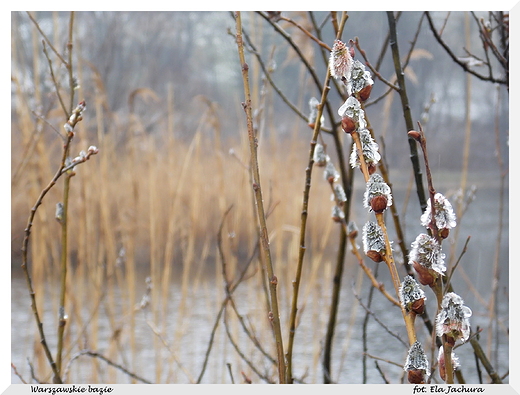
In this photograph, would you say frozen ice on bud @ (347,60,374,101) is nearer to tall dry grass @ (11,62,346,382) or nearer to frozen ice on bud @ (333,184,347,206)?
frozen ice on bud @ (333,184,347,206)

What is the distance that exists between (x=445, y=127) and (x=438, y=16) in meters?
0.28

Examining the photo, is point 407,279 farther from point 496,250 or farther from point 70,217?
point 70,217

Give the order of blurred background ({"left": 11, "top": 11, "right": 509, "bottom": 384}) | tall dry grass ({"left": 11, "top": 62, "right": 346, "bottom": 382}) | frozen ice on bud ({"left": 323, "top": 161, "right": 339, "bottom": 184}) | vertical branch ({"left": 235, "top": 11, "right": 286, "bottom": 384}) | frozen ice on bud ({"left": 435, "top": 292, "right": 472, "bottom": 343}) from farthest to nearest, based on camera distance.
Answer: tall dry grass ({"left": 11, "top": 62, "right": 346, "bottom": 382})
blurred background ({"left": 11, "top": 11, "right": 509, "bottom": 384})
frozen ice on bud ({"left": 323, "top": 161, "right": 339, "bottom": 184})
vertical branch ({"left": 235, "top": 11, "right": 286, "bottom": 384})
frozen ice on bud ({"left": 435, "top": 292, "right": 472, "bottom": 343})

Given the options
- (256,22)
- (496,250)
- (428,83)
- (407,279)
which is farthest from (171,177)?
(407,279)

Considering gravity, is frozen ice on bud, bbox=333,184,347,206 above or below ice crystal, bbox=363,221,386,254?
above

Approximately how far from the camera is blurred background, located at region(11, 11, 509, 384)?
132 cm

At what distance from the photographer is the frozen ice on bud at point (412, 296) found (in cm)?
36

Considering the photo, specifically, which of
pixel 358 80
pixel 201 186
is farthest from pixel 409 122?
pixel 201 186

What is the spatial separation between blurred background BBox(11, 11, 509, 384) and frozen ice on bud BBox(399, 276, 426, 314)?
929mm

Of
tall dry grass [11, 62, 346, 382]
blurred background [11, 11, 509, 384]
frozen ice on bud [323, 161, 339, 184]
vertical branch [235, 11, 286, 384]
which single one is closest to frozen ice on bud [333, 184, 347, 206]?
frozen ice on bud [323, 161, 339, 184]

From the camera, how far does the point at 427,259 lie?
334mm

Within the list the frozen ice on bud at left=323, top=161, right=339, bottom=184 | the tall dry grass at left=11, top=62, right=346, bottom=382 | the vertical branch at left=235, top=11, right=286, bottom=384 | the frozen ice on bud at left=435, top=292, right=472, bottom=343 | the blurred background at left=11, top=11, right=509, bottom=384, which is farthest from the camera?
the tall dry grass at left=11, top=62, right=346, bottom=382

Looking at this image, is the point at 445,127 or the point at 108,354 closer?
the point at 445,127

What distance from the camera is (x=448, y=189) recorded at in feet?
4.52
